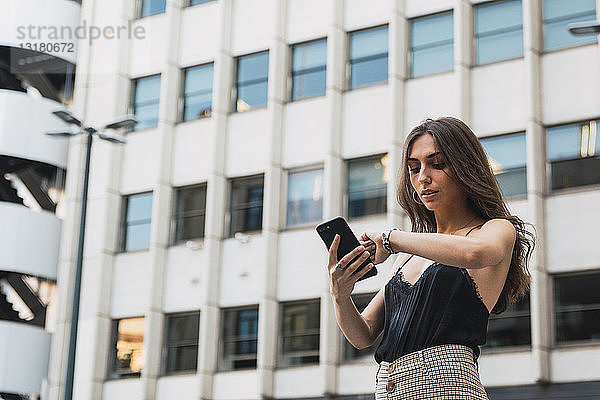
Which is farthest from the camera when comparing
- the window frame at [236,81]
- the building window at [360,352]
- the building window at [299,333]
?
the window frame at [236,81]

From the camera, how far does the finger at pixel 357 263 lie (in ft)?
13.2

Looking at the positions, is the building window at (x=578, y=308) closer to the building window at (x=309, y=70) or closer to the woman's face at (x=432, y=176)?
the building window at (x=309, y=70)

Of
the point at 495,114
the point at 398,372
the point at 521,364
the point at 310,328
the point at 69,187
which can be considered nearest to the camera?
the point at 398,372

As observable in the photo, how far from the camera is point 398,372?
4.04 metres

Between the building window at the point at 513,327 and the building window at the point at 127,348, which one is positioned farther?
the building window at the point at 127,348

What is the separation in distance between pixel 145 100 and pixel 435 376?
30.9 metres

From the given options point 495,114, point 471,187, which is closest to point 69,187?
point 495,114

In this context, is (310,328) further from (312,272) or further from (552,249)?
(552,249)

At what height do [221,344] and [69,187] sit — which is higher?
[69,187]

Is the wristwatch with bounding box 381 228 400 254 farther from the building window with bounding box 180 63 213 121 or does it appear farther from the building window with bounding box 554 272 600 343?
the building window with bounding box 180 63 213 121

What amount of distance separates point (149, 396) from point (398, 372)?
27.6 meters

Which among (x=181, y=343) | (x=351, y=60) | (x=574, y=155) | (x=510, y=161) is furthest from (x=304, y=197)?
(x=574, y=155)

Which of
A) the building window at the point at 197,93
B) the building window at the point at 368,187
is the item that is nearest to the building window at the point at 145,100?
the building window at the point at 197,93

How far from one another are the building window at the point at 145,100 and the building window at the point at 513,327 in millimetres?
12728
